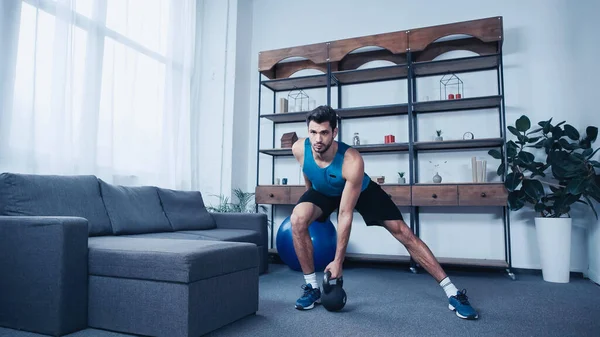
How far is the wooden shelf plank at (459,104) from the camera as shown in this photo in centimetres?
358

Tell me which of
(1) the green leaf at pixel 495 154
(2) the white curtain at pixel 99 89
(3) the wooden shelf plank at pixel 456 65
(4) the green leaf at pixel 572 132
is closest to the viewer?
(2) the white curtain at pixel 99 89

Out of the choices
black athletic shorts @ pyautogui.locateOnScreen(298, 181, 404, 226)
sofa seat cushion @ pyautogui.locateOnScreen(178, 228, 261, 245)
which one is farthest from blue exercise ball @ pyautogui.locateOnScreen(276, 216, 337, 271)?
black athletic shorts @ pyautogui.locateOnScreen(298, 181, 404, 226)

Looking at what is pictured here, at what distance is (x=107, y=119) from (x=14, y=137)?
0.75 meters

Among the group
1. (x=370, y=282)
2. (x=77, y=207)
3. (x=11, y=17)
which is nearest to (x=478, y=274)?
(x=370, y=282)

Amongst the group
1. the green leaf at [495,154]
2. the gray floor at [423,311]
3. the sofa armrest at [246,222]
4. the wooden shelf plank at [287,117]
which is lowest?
the gray floor at [423,311]

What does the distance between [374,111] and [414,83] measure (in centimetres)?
49

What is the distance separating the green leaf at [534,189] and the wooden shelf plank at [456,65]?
43.6 inches

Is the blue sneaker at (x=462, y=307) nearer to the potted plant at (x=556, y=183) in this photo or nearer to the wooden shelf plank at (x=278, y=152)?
the potted plant at (x=556, y=183)

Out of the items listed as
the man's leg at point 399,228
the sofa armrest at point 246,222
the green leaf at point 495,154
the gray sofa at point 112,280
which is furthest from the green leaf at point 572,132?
the gray sofa at point 112,280

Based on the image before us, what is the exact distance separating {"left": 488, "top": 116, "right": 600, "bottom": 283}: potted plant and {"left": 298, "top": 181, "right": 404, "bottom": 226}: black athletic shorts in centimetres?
138

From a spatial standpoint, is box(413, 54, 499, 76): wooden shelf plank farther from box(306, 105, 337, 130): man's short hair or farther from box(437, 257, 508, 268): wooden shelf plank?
box(306, 105, 337, 130): man's short hair

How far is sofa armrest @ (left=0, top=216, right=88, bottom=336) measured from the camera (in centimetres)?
175

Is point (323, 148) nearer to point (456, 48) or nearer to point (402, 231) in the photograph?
point (402, 231)

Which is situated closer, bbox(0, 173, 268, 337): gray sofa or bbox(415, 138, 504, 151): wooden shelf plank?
bbox(0, 173, 268, 337): gray sofa
